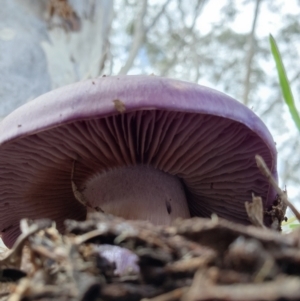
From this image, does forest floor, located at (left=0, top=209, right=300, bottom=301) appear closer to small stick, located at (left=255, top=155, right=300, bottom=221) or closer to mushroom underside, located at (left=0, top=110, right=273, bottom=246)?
small stick, located at (left=255, top=155, right=300, bottom=221)

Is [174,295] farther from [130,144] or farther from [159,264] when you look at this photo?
[130,144]

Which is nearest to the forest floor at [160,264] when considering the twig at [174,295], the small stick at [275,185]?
the twig at [174,295]

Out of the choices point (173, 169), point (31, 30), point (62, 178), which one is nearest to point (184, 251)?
point (173, 169)

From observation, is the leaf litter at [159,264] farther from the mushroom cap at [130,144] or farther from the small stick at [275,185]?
the mushroom cap at [130,144]

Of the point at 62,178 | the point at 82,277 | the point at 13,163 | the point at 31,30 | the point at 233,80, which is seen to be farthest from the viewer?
the point at 233,80

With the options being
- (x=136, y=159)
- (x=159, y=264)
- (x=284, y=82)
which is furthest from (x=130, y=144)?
(x=159, y=264)

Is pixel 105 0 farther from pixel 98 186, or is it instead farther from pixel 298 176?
pixel 298 176
